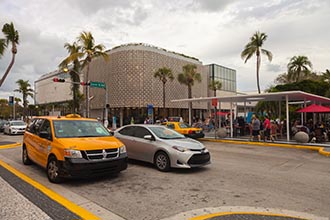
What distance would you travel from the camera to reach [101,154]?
593cm

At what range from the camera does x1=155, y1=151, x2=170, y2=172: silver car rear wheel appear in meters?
7.39

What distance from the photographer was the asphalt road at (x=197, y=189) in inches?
181

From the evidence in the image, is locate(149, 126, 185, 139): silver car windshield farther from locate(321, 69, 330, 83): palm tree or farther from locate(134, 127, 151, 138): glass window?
locate(321, 69, 330, 83): palm tree

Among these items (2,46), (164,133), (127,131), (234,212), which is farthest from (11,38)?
(234,212)

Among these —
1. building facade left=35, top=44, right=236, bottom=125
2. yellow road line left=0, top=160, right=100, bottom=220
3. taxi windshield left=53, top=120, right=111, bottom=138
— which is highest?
building facade left=35, top=44, right=236, bottom=125

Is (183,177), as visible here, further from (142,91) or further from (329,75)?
(329,75)

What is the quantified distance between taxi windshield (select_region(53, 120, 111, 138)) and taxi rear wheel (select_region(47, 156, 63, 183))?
641mm

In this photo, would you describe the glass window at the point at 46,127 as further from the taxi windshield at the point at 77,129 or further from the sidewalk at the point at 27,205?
the sidewalk at the point at 27,205

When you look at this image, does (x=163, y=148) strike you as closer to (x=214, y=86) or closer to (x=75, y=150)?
(x=75, y=150)

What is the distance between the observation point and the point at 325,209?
451 cm

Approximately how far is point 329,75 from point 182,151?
134ft

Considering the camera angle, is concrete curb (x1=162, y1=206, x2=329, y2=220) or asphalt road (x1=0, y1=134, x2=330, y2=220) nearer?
concrete curb (x1=162, y1=206, x2=329, y2=220)

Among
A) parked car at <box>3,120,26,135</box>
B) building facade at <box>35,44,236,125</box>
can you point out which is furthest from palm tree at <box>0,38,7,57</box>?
building facade at <box>35,44,236,125</box>

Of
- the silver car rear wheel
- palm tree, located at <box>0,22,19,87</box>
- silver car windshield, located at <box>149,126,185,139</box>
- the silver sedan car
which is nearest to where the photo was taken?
the silver sedan car
